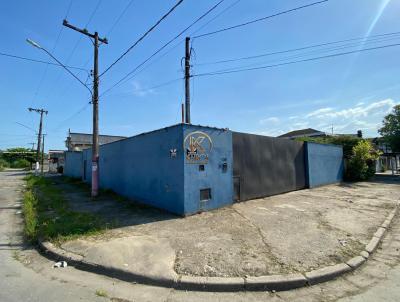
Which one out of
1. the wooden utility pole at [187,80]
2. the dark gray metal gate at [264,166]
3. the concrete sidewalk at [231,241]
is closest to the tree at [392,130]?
the dark gray metal gate at [264,166]

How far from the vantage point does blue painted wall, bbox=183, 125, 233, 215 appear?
8.21 meters

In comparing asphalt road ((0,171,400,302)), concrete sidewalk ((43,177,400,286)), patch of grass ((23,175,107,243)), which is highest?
patch of grass ((23,175,107,243))

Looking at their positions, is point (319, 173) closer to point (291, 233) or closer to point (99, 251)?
point (291, 233)

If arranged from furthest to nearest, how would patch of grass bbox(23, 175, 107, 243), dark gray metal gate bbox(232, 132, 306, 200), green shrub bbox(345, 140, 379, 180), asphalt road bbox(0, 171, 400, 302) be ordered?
green shrub bbox(345, 140, 379, 180) < dark gray metal gate bbox(232, 132, 306, 200) < patch of grass bbox(23, 175, 107, 243) < asphalt road bbox(0, 171, 400, 302)

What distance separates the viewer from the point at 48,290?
3.77 meters

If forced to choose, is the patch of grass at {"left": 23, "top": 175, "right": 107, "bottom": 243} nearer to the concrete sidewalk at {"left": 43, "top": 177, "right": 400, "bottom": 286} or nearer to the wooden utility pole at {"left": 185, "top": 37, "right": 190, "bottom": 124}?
the concrete sidewalk at {"left": 43, "top": 177, "right": 400, "bottom": 286}

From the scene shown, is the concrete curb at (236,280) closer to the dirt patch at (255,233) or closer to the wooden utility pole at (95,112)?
the dirt patch at (255,233)

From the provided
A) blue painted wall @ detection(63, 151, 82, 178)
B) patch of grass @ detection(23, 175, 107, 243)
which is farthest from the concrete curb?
blue painted wall @ detection(63, 151, 82, 178)

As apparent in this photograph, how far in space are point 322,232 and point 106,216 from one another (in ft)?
21.0

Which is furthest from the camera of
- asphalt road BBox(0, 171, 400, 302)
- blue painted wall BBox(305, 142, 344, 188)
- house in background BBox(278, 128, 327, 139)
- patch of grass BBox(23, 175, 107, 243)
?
house in background BBox(278, 128, 327, 139)

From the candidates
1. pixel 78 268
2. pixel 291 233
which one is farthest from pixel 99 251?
pixel 291 233

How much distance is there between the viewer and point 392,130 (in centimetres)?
3030

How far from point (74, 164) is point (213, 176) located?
2063 cm

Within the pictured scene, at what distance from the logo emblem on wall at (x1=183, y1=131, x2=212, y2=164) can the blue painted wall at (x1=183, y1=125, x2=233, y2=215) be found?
122 mm
